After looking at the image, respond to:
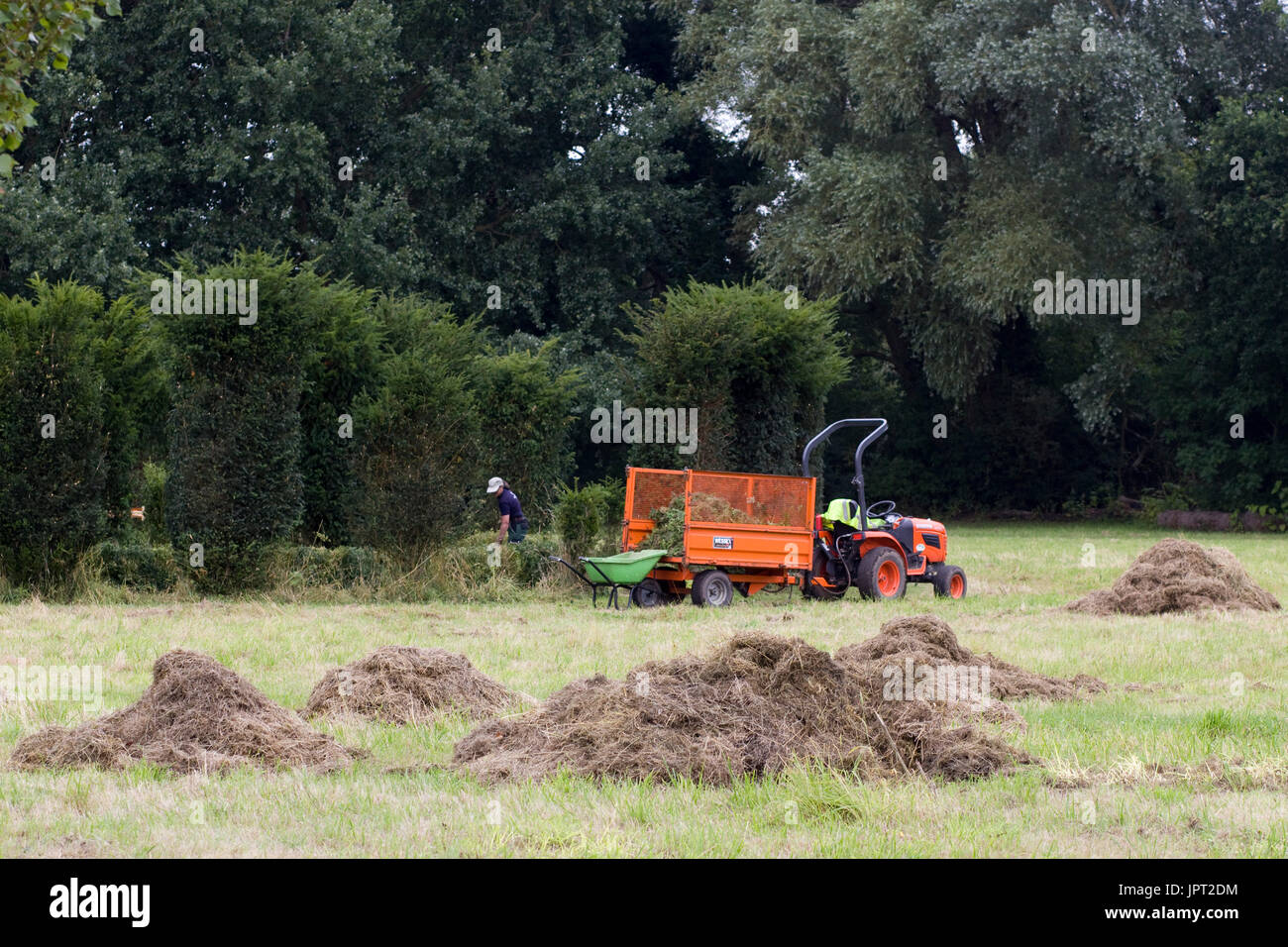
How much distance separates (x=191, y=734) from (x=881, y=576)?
1120cm

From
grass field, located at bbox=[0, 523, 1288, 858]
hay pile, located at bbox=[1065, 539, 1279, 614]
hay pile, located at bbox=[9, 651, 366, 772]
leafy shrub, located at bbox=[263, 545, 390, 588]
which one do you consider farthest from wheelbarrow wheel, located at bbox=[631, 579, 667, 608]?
hay pile, located at bbox=[9, 651, 366, 772]

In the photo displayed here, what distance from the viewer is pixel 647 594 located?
1648 centimetres

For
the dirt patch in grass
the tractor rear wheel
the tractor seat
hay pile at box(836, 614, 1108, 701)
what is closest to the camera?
the dirt patch in grass

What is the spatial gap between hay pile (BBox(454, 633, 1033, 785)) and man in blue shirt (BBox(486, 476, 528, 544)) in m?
11.0

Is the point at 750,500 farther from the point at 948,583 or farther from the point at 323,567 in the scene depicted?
the point at 323,567

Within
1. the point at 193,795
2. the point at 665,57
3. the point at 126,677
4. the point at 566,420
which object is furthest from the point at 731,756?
the point at 665,57

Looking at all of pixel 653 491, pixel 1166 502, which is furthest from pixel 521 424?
pixel 1166 502

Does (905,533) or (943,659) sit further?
(905,533)

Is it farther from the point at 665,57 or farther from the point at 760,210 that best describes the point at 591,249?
the point at 665,57

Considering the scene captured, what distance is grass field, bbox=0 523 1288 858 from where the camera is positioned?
563cm

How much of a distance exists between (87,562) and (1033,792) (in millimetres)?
12296

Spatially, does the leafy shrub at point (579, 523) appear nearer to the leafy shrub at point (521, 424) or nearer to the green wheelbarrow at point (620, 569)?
the green wheelbarrow at point (620, 569)

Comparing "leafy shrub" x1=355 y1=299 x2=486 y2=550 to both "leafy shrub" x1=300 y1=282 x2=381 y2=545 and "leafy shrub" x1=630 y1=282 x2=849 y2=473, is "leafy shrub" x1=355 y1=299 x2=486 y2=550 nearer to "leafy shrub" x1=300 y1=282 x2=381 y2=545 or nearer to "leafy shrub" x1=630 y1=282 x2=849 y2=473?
"leafy shrub" x1=300 y1=282 x2=381 y2=545

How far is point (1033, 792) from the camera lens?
6539 millimetres
